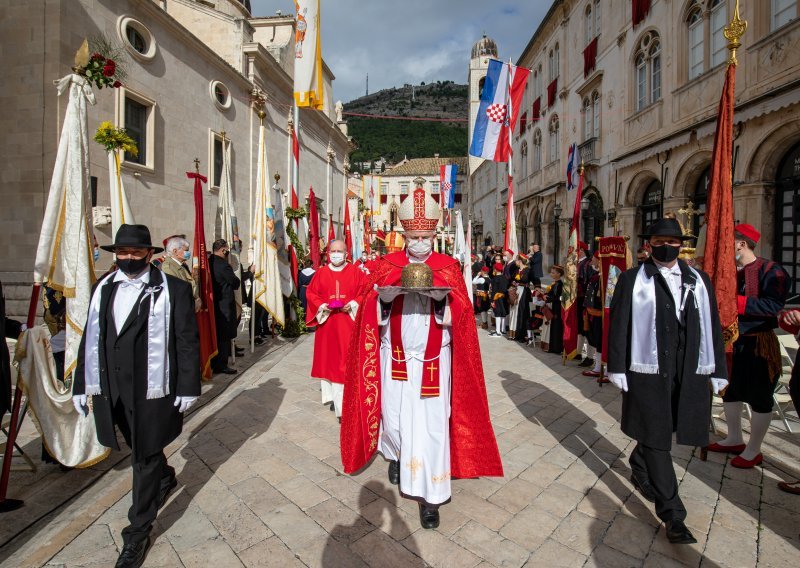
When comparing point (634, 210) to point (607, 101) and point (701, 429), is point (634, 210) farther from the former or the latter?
point (701, 429)

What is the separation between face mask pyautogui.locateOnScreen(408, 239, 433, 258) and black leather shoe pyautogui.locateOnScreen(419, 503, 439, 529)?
5.92ft

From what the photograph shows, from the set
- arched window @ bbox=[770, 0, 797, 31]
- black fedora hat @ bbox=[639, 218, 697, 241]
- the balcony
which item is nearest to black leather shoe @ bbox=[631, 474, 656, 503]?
black fedora hat @ bbox=[639, 218, 697, 241]

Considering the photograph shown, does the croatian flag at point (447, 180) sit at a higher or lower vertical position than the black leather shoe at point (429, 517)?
higher

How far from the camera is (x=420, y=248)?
3400 mm

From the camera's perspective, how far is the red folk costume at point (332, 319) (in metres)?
5.30

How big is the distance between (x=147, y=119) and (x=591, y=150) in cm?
1634

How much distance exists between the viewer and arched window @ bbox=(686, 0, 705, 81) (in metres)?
12.4

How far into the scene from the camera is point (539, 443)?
452cm

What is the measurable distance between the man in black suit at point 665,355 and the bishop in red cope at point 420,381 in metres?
1.03

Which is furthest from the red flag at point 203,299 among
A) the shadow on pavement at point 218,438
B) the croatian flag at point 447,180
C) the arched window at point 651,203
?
the croatian flag at point 447,180

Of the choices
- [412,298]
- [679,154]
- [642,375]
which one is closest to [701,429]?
[642,375]

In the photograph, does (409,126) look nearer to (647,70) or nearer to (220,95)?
(647,70)

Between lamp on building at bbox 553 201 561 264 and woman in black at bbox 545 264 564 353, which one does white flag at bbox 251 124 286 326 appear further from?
lamp on building at bbox 553 201 561 264

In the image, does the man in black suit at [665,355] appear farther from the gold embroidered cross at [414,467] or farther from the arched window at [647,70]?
the arched window at [647,70]
